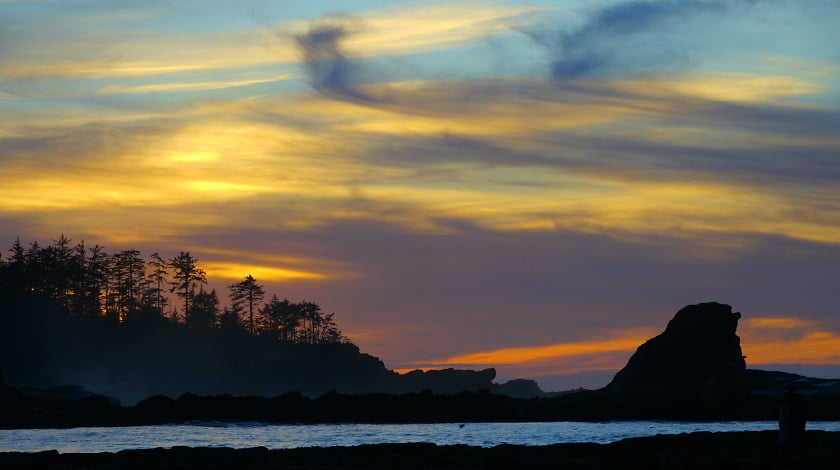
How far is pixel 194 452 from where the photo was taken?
141 feet

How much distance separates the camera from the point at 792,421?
36906mm

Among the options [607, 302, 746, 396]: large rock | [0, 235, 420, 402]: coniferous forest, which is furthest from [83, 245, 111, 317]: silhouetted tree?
[607, 302, 746, 396]: large rock

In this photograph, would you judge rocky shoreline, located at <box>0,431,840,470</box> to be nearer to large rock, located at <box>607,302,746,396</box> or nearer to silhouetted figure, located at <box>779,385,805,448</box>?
silhouetted figure, located at <box>779,385,805,448</box>

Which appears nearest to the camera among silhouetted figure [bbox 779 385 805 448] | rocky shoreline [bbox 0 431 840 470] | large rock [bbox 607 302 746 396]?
rocky shoreline [bbox 0 431 840 470]

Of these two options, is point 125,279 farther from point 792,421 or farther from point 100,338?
point 792,421

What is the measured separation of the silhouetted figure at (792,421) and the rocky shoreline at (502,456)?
16.4 inches

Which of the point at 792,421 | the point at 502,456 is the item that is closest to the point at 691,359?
the point at 502,456

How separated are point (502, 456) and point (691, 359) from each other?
3785 inches

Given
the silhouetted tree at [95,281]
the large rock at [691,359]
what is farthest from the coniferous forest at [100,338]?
the large rock at [691,359]

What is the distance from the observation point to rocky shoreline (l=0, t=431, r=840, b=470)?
114 ft

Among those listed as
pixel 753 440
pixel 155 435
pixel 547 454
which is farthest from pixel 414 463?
pixel 155 435

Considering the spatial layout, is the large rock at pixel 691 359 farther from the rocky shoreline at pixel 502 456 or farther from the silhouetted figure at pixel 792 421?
the silhouetted figure at pixel 792 421

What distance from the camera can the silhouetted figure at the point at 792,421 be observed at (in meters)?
36.4

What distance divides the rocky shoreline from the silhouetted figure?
42cm
